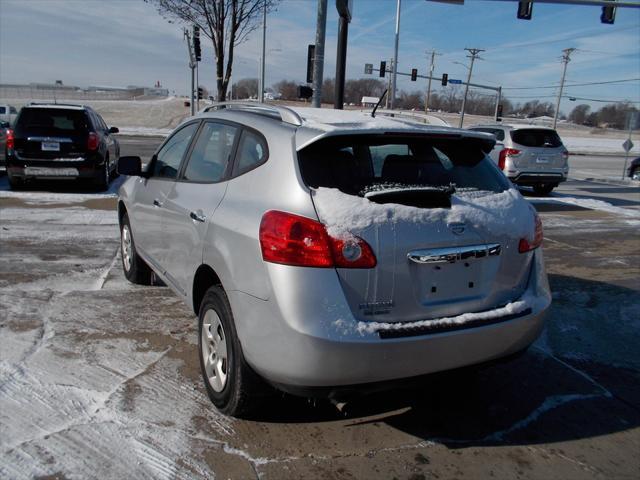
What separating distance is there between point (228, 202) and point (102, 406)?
4.57 ft

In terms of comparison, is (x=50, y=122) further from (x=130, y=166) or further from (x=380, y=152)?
(x=380, y=152)

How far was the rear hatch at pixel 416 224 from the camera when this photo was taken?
2574 millimetres

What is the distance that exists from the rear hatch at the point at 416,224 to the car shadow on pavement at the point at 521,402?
460 millimetres

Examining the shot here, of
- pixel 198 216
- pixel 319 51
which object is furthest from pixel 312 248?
pixel 319 51

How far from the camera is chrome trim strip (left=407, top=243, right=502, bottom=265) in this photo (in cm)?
264

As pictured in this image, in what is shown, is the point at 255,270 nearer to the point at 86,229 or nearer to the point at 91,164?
the point at 86,229

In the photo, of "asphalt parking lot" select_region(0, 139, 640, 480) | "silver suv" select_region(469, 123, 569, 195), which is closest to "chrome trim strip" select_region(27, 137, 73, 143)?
"asphalt parking lot" select_region(0, 139, 640, 480)

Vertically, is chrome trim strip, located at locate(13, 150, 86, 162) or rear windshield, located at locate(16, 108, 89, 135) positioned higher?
rear windshield, located at locate(16, 108, 89, 135)

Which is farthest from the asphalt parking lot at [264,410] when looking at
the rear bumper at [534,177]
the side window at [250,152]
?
the rear bumper at [534,177]

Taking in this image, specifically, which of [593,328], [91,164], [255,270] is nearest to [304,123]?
[255,270]

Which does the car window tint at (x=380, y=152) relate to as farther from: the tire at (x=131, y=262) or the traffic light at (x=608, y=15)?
the traffic light at (x=608, y=15)

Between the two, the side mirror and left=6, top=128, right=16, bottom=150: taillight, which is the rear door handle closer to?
the side mirror

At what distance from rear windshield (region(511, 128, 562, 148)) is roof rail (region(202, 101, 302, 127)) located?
11345 millimetres

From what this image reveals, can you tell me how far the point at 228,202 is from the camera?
3068mm
